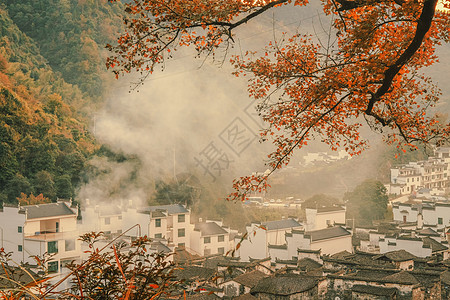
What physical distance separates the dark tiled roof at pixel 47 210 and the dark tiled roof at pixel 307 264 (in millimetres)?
5988

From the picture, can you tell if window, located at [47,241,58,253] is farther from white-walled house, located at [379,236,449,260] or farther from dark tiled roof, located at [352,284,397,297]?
white-walled house, located at [379,236,449,260]

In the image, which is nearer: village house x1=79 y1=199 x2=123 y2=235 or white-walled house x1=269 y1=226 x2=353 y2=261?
white-walled house x1=269 y1=226 x2=353 y2=261

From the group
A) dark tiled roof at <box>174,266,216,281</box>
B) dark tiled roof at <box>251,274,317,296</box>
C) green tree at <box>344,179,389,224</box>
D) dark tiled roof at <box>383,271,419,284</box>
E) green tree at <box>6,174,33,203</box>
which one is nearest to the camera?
dark tiled roof at <box>383,271,419,284</box>

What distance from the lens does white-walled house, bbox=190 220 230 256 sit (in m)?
16.9

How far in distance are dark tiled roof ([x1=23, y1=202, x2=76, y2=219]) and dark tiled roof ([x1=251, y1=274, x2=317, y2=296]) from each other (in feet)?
21.0

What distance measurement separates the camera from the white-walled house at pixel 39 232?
1245cm

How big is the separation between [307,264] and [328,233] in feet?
10.5

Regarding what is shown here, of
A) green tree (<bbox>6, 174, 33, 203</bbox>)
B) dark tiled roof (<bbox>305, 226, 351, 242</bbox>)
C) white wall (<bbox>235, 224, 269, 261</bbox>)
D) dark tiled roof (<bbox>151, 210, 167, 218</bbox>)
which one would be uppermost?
green tree (<bbox>6, 174, 33, 203</bbox>)

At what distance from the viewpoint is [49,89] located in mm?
26016

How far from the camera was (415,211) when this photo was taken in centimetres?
1933

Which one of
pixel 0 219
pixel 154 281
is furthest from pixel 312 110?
pixel 0 219

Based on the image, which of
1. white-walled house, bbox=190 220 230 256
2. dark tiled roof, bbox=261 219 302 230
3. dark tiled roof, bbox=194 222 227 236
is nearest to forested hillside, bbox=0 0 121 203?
dark tiled roof, bbox=194 222 227 236

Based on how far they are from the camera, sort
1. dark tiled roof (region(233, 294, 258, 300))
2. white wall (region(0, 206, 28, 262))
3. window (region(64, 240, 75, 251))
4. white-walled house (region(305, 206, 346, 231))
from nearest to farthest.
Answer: dark tiled roof (region(233, 294, 258, 300)) → window (region(64, 240, 75, 251)) → white wall (region(0, 206, 28, 262)) → white-walled house (region(305, 206, 346, 231))

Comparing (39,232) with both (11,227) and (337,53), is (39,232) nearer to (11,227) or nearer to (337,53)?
(11,227)
